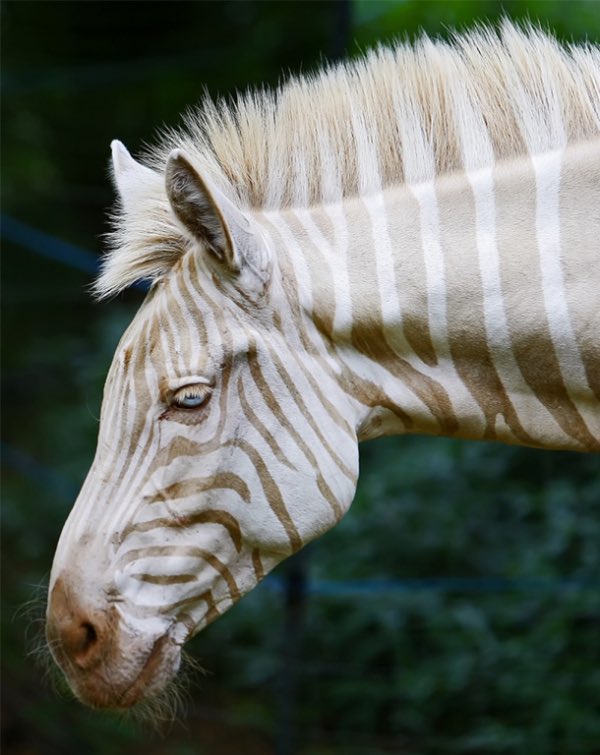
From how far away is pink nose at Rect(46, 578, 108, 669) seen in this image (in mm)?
2074

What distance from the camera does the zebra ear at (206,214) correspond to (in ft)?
6.56

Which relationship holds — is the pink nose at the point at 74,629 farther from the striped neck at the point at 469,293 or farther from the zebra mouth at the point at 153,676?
the striped neck at the point at 469,293

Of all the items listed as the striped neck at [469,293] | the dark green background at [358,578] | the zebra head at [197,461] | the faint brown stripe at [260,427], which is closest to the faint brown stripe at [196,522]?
the zebra head at [197,461]

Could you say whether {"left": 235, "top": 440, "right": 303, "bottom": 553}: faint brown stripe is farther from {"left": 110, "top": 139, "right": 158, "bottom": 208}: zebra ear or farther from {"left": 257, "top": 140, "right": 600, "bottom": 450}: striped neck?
{"left": 110, "top": 139, "right": 158, "bottom": 208}: zebra ear

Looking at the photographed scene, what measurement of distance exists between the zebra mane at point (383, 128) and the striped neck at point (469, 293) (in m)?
0.06

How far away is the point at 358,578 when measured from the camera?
15.1 ft

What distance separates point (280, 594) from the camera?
489 cm

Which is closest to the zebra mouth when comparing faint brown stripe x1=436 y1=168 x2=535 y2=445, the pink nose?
the pink nose

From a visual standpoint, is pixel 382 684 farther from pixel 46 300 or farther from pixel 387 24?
pixel 46 300

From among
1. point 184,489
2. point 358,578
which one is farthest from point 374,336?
point 358,578

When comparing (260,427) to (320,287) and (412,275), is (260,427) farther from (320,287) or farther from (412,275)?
(412,275)

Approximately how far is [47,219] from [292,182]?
18.5 feet

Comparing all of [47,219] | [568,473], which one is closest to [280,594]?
[568,473]

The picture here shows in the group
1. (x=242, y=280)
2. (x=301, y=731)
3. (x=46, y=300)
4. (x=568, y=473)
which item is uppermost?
(x=242, y=280)
